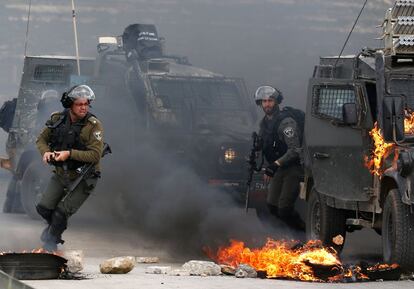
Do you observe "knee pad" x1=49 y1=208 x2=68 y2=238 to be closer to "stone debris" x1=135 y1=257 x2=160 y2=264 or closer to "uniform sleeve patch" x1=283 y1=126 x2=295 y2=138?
"stone debris" x1=135 y1=257 x2=160 y2=264

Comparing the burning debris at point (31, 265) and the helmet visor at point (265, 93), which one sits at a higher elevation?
the helmet visor at point (265, 93)

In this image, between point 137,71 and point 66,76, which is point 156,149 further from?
point 66,76

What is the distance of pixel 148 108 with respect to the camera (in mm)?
18125

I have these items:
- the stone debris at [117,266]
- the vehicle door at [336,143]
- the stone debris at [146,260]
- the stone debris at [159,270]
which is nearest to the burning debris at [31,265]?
the stone debris at [117,266]

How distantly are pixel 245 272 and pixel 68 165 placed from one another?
1.77m

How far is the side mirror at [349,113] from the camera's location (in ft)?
42.8

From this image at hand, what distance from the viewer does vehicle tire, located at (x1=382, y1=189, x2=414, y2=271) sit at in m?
12.1

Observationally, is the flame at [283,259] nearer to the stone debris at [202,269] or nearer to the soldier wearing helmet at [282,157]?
the stone debris at [202,269]

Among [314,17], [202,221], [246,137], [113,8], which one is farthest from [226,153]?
[113,8]

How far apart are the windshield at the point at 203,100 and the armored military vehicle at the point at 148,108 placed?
1 cm

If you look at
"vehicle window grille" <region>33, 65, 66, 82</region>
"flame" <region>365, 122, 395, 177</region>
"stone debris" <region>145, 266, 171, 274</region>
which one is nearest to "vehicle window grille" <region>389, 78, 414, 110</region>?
"flame" <region>365, 122, 395, 177</region>

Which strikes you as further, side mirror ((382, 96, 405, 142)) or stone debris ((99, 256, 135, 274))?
side mirror ((382, 96, 405, 142))

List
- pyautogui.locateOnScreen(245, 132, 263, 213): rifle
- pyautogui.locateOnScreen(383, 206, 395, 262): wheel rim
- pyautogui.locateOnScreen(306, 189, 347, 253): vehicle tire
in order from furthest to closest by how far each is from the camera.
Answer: pyautogui.locateOnScreen(245, 132, 263, 213): rifle < pyautogui.locateOnScreen(306, 189, 347, 253): vehicle tire < pyautogui.locateOnScreen(383, 206, 395, 262): wheel rim

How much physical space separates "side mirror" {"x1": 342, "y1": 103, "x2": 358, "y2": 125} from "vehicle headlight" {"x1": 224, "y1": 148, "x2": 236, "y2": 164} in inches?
170
